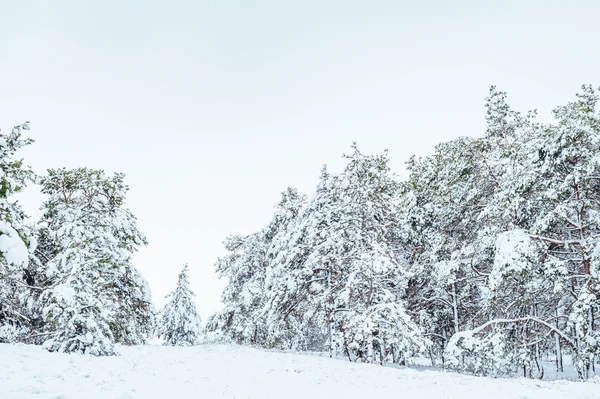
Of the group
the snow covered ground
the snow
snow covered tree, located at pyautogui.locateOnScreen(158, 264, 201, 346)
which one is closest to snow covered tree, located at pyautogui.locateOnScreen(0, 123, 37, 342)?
the snow

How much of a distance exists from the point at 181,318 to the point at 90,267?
64.1 feet

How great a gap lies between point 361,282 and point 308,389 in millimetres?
9333

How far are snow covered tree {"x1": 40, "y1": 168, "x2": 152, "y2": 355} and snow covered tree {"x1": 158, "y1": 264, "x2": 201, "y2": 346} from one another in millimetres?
8467

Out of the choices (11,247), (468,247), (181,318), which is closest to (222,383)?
(11,247)

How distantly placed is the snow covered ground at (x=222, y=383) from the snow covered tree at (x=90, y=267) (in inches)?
76.7

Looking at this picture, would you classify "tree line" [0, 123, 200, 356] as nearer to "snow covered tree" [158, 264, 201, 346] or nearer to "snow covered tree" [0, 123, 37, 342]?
"snow covered tree" [0, 123, 37, 342]

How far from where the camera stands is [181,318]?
33.7 meters

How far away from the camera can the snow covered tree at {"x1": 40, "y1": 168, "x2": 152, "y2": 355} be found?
48.4 ft

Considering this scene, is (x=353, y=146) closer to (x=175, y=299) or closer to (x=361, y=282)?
(x=361, y=282)

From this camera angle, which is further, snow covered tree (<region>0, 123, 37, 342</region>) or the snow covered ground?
the snow covered ground

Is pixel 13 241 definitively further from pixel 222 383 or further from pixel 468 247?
pixel 468 247

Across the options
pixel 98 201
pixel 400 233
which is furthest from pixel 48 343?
pixel 400 233

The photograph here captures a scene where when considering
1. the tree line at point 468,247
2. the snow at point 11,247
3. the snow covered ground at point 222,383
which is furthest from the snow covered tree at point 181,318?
the snow at point 11,247

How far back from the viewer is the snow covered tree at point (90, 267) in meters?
14.8
